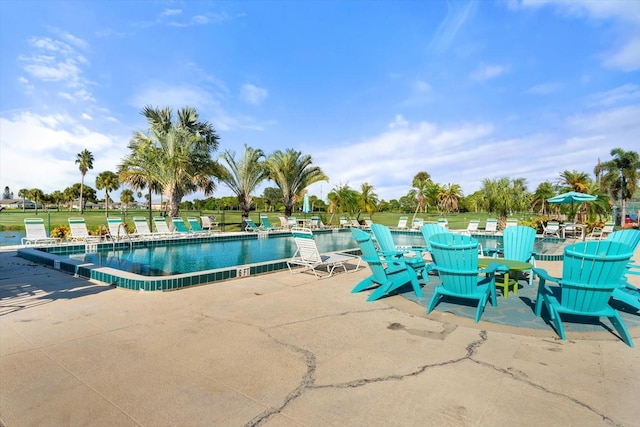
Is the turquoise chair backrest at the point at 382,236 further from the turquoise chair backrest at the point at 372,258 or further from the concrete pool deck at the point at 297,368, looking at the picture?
the concrete pool deck at the point at 297,368

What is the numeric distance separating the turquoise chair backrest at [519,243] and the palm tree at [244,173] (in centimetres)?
1589

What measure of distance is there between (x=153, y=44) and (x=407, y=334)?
13.5 m

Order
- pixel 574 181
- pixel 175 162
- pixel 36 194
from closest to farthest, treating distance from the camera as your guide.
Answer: pixel 175 162 → pixel 574 181 → pixel 36 194

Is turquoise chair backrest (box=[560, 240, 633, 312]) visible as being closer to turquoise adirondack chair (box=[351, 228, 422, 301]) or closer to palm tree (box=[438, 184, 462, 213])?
turquoise adirondack chair (box=[351, 228, 422, 301])

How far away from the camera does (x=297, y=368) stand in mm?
2934

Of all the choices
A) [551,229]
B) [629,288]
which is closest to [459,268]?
[629,288]

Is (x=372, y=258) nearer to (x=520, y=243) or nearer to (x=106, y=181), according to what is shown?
(x=520, y=243)

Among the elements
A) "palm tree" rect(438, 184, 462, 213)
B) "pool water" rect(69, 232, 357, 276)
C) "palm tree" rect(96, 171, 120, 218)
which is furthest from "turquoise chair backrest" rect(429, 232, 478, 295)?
"palm tree" rect(96, 171, 120, 218)

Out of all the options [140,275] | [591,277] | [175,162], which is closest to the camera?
[591,277]

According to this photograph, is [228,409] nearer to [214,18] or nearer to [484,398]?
[484,398]

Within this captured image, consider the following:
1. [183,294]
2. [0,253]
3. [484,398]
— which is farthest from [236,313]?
[0,253]

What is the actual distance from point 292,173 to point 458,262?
1899cm

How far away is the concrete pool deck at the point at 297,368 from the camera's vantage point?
2244mm

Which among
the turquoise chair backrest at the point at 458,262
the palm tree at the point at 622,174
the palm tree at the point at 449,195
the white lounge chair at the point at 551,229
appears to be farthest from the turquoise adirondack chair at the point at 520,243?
the palm tree at the point at 449,195
